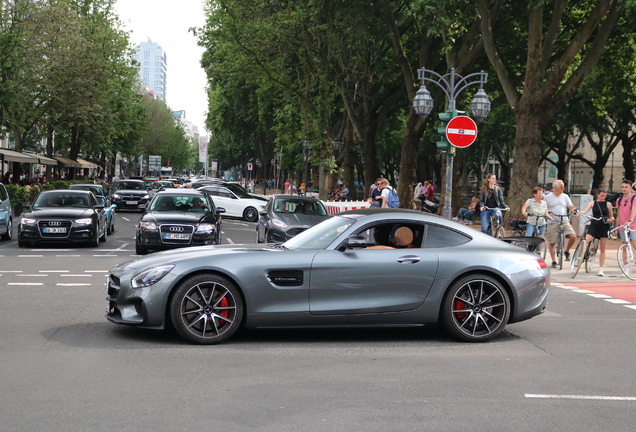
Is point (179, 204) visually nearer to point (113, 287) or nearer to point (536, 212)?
point (536, 212)

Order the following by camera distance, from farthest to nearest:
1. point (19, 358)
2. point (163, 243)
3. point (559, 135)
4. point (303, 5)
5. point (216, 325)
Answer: point (559, 135) → point (303, 5) → point (163, 243) → point (216, 325) → point (19, 358)

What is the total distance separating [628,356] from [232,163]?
108654 millimetres

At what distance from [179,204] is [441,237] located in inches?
439

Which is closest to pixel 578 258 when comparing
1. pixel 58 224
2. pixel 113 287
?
pixel 113 287

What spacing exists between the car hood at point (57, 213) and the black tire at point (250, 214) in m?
17.2

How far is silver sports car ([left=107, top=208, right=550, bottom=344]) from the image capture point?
768cm

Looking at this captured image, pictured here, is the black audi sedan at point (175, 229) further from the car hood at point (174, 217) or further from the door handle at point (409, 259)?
the door handle at point (409, 259)

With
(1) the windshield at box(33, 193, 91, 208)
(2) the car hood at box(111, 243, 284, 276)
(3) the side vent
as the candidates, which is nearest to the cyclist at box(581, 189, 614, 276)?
(2) the car hood at box(111, 243, 284, 276)

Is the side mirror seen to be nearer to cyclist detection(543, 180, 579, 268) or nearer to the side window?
the side window

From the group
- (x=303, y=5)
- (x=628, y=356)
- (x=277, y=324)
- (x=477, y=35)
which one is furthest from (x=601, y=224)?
(x=303, y=5)

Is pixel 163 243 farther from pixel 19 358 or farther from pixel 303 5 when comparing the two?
pixel 303 5

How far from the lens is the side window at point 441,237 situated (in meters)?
8.30

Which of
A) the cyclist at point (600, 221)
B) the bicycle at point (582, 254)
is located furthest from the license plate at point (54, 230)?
the cyclist at point (600, 221)

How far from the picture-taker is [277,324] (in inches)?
306
